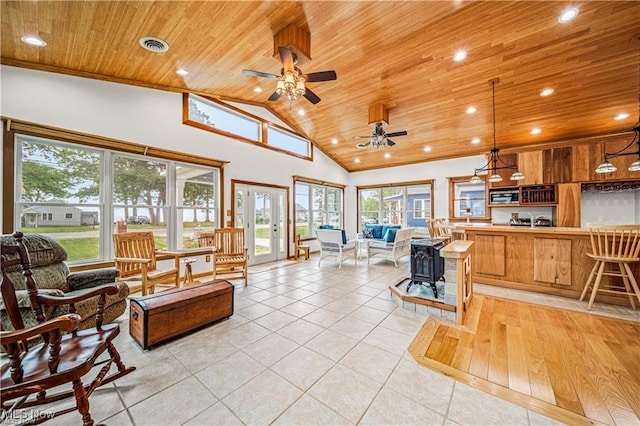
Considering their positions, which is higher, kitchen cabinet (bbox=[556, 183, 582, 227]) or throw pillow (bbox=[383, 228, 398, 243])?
kitchen cabinet (bbox=[556, 183, 582, 227])

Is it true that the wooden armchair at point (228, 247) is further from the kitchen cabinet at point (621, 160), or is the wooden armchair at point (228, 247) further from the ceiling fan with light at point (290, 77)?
the kitchen cabinet at point (621, 160)

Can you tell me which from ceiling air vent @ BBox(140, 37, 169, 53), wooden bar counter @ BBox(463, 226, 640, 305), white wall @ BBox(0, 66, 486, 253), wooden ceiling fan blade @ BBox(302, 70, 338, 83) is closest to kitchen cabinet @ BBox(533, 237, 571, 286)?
wooden bar counter @ BBox(463, 226, 640, 305)

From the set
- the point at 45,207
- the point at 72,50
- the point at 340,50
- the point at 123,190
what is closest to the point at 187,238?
the point at 123,190

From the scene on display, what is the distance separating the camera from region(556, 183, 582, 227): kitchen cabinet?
16.2 ft

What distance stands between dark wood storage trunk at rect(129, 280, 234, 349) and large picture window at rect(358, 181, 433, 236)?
5.94 meters

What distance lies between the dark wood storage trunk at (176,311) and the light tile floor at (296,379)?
0.33 ft

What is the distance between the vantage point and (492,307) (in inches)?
126

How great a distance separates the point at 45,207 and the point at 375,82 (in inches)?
212

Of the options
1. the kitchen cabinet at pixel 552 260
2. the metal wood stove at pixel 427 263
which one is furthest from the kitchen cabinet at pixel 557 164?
the metal wood stove at pixel 427 263

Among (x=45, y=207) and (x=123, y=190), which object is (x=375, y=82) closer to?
(x=123, y=190)

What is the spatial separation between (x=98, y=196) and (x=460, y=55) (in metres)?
5.89

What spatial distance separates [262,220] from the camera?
6285 millimetres

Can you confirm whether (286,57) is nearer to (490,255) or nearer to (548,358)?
(548,358)

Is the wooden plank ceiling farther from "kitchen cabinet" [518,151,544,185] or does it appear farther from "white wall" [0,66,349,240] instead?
"kitchen cabinet" [518,151,544,185]
